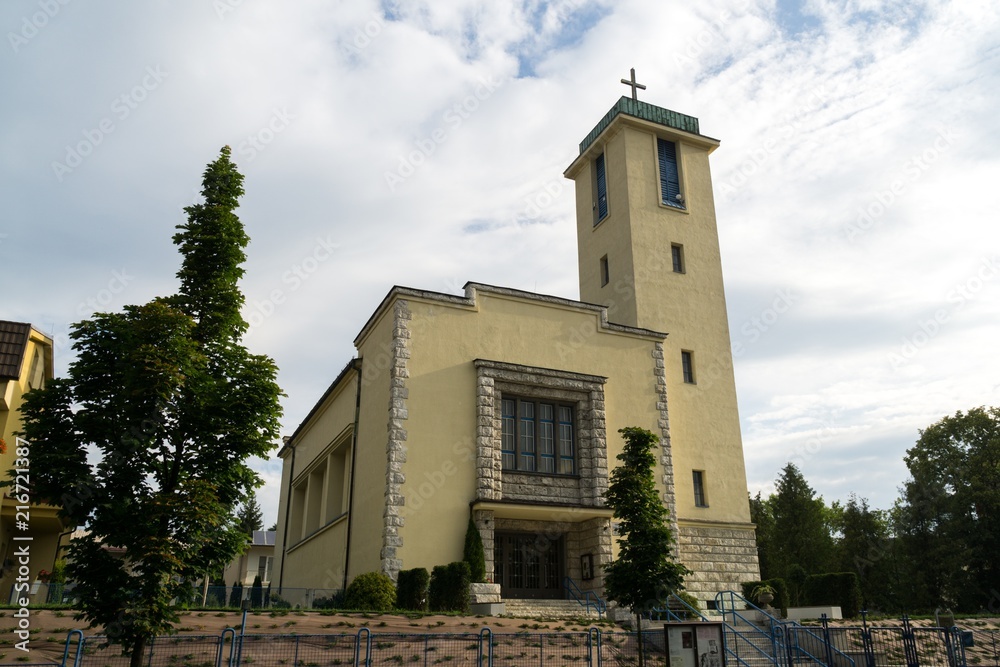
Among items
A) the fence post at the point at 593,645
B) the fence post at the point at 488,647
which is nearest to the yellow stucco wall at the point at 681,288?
the fence post at the point at 593,645

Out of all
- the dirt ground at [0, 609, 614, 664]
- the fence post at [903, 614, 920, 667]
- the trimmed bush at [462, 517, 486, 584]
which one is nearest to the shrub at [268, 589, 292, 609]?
the trimmed bush at [462, 517, 486, 584]

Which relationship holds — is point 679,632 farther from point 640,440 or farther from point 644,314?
point 644,314

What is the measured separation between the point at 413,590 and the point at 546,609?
4084 mm

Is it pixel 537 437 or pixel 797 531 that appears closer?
pixel 537 437

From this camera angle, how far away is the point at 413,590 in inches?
797

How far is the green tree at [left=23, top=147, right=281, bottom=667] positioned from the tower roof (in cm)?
2366

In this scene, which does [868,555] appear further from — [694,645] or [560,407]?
[694,645]

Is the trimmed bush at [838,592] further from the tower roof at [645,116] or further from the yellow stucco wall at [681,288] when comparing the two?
the tower roof at [645,116]

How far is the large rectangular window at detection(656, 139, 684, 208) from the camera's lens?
105 feet

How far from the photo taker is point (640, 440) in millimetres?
18438

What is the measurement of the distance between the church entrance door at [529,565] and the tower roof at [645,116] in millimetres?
18207

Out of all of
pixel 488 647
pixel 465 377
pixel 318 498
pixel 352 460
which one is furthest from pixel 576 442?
pixel 318 498

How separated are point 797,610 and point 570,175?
69.6ft

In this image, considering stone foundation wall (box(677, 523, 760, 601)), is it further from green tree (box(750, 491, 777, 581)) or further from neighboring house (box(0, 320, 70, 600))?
green tree (box(750, 491, 777, 581))
